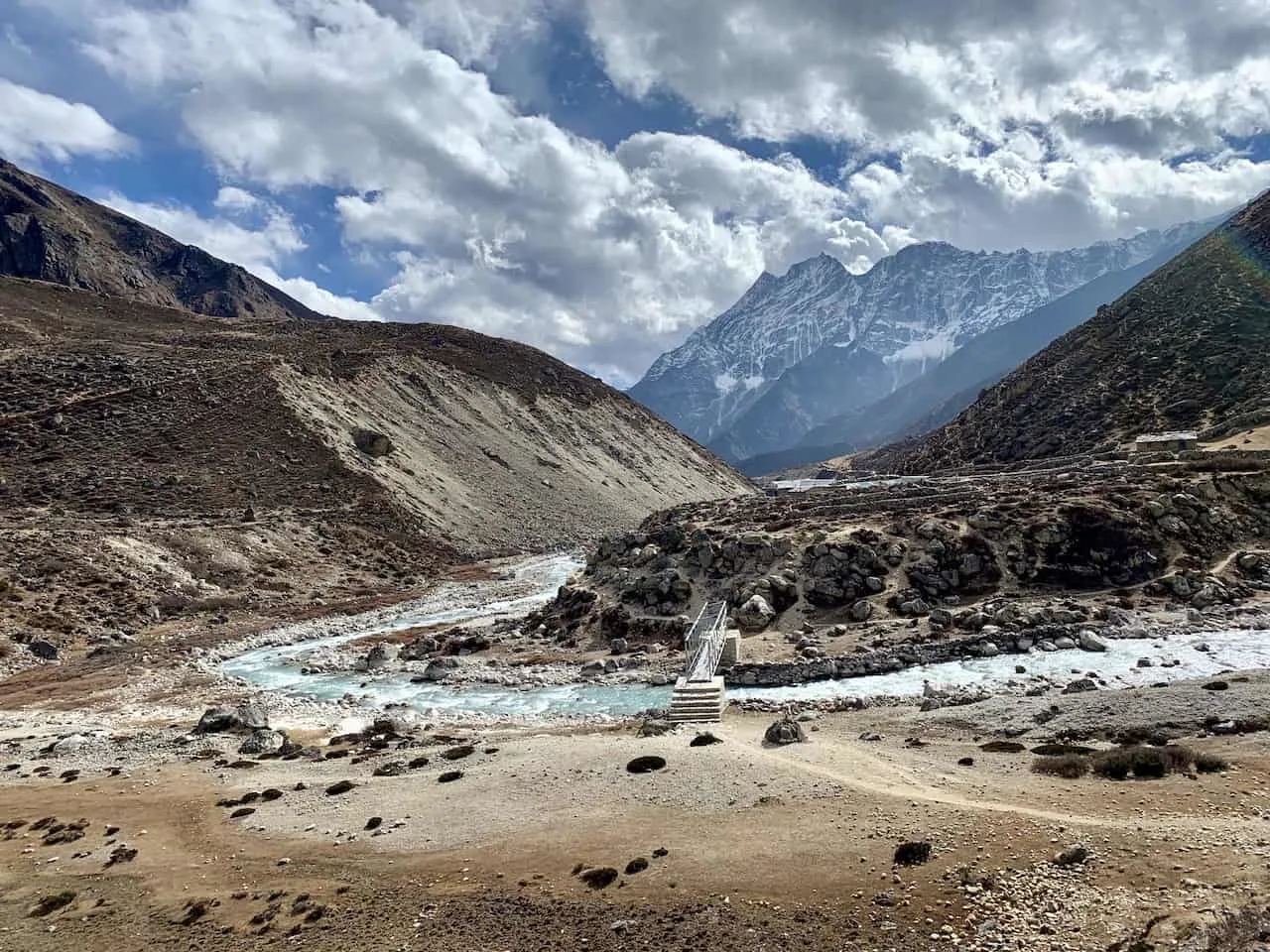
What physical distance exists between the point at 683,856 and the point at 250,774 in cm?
1783

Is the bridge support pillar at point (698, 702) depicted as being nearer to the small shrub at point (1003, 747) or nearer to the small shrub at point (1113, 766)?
the small shrub at point (1003, 747)

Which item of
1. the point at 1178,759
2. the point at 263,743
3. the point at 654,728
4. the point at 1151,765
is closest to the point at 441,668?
the point at 263,743

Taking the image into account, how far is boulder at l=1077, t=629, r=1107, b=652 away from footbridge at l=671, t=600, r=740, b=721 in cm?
1742

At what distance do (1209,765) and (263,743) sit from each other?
32.4 m

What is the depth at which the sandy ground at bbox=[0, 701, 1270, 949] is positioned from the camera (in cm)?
1345

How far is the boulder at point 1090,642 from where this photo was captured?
3566 centimetres

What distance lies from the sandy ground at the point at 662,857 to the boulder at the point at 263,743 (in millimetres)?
4565

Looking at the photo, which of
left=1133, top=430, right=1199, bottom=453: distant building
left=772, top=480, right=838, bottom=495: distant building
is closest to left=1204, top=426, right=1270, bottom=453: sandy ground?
left=1133, top=430, right=1199, bottom=453: distant building

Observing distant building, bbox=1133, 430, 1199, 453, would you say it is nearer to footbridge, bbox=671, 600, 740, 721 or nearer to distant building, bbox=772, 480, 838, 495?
distant building, bbox=772, 480, 838, 495

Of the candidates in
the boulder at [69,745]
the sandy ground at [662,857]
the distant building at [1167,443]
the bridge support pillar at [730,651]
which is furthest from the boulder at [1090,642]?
the boulder at [69,745]

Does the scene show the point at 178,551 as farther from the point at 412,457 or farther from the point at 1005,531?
the point at 1005,531

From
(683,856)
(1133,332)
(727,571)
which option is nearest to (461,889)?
(683,856)

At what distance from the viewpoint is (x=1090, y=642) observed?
35938 mm

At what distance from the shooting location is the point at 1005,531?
1806 inches
